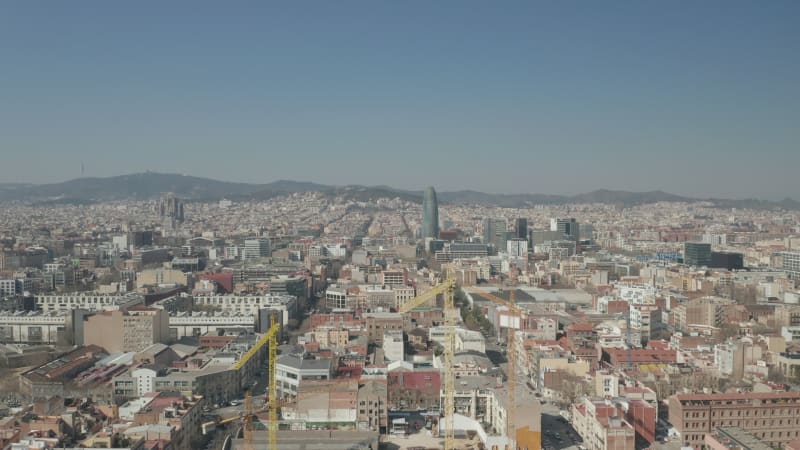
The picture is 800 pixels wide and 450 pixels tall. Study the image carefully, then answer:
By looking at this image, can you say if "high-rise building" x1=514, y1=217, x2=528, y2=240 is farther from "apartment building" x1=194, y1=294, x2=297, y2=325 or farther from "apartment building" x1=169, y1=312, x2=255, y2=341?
"apartment building" x1=169, y1=312, x2=255, y2=341

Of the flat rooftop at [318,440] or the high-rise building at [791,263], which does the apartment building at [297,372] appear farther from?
the high-rise building at [791,263]

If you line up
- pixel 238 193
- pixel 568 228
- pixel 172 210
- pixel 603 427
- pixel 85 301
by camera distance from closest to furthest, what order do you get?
pixel 603 427 < pixel 85 301 < pixel 568 228 < pixel 172 210 < pixel 238 193

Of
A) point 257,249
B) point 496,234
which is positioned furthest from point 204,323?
point 496,234

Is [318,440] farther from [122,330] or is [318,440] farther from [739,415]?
[122,330]

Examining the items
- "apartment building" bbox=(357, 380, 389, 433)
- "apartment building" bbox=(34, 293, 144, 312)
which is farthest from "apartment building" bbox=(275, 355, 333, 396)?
"apartment building" bbox=(34, 293, 144, 312)

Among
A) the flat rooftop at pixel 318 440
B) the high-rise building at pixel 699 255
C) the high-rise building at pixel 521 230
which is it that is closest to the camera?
the flat rooftop at pixel 318 440

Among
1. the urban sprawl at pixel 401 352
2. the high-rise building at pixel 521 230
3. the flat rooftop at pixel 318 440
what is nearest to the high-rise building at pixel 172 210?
the urban sprawl at pixel 401 352
